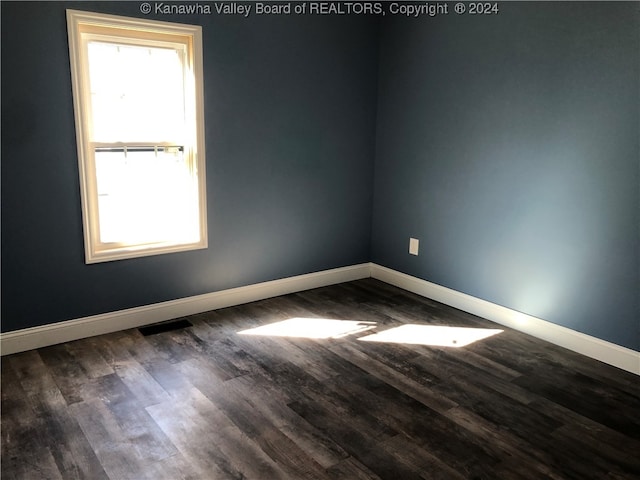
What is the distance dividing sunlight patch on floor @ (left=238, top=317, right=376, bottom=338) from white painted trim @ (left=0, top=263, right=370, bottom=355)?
453 millimetres

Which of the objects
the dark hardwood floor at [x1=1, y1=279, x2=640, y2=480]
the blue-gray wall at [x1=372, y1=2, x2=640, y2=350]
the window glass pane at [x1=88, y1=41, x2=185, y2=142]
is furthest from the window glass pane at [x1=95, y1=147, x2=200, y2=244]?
the blue-gray wall at [x1=372, y1=2, x2=640, y2=350]

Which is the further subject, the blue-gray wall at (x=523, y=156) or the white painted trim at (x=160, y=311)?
the white painted trim at (x=160, y=311)

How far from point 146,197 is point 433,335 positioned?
6.72 feet

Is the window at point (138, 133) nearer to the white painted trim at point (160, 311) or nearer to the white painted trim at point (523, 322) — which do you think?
the white painted trim at point (160, 311)

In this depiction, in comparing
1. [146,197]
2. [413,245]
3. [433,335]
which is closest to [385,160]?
[413,245]

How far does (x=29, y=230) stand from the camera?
297cm

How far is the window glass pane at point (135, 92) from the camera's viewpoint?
311 centimetres

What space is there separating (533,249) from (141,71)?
2670 mm

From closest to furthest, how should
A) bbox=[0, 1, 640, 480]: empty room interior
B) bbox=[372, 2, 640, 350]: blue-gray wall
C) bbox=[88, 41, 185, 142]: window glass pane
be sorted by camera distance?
bbox=[0, 1, 640, 480]: empty room interior → bbox=[372, 2, 640, 350]: blue-gray wall → bbox=[88, 41, 185, 142]: window glass pane

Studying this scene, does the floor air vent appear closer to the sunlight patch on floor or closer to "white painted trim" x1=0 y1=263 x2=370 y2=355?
"white painted trim" x1=0 y1=263 x2=370 y2=355

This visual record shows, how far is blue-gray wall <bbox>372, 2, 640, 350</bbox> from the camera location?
2.87m

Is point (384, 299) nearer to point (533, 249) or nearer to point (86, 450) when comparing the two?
point (533, 249)

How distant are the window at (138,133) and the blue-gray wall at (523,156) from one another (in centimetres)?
160

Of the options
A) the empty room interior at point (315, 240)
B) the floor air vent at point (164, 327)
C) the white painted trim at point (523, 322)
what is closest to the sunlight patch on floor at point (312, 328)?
the empty room interior at point (315, 240)
